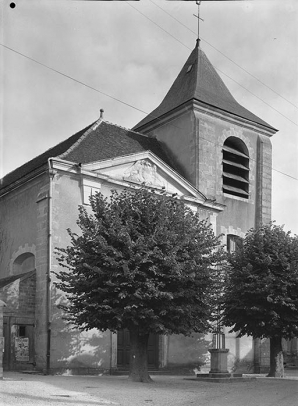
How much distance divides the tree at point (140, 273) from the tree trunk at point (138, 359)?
0.03m

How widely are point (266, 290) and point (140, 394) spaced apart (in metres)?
7.25

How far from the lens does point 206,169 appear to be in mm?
24453

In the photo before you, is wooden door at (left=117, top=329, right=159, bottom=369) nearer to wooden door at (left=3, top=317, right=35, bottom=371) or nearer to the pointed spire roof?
wooden door at (left=3, top=317, right=35, bottom=371)

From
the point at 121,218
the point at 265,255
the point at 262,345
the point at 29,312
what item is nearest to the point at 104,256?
the point at 121,218

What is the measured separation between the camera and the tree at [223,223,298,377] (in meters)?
19.2

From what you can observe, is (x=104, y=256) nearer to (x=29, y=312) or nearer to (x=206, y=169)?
(x=29, y=312)

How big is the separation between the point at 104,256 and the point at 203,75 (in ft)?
47.5

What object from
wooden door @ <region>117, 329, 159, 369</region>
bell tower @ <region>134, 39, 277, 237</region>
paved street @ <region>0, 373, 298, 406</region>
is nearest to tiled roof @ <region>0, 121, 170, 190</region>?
bell tower @ <region>134, 39, 277, 237</region>

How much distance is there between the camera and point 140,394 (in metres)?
12.9

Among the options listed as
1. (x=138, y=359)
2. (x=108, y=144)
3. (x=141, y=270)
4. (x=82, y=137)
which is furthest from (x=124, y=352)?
(x=82, y=137)

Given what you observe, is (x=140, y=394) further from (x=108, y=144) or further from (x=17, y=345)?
(x=108, y=144)

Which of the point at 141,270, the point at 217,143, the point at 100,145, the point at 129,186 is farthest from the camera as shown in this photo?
the point at 217,143

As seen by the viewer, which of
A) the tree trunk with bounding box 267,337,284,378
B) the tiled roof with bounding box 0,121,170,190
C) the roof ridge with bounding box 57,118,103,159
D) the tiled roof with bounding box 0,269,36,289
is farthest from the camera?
the tiled roof with bounding box 0,121,170,190

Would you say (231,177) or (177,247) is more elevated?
(231,177)
